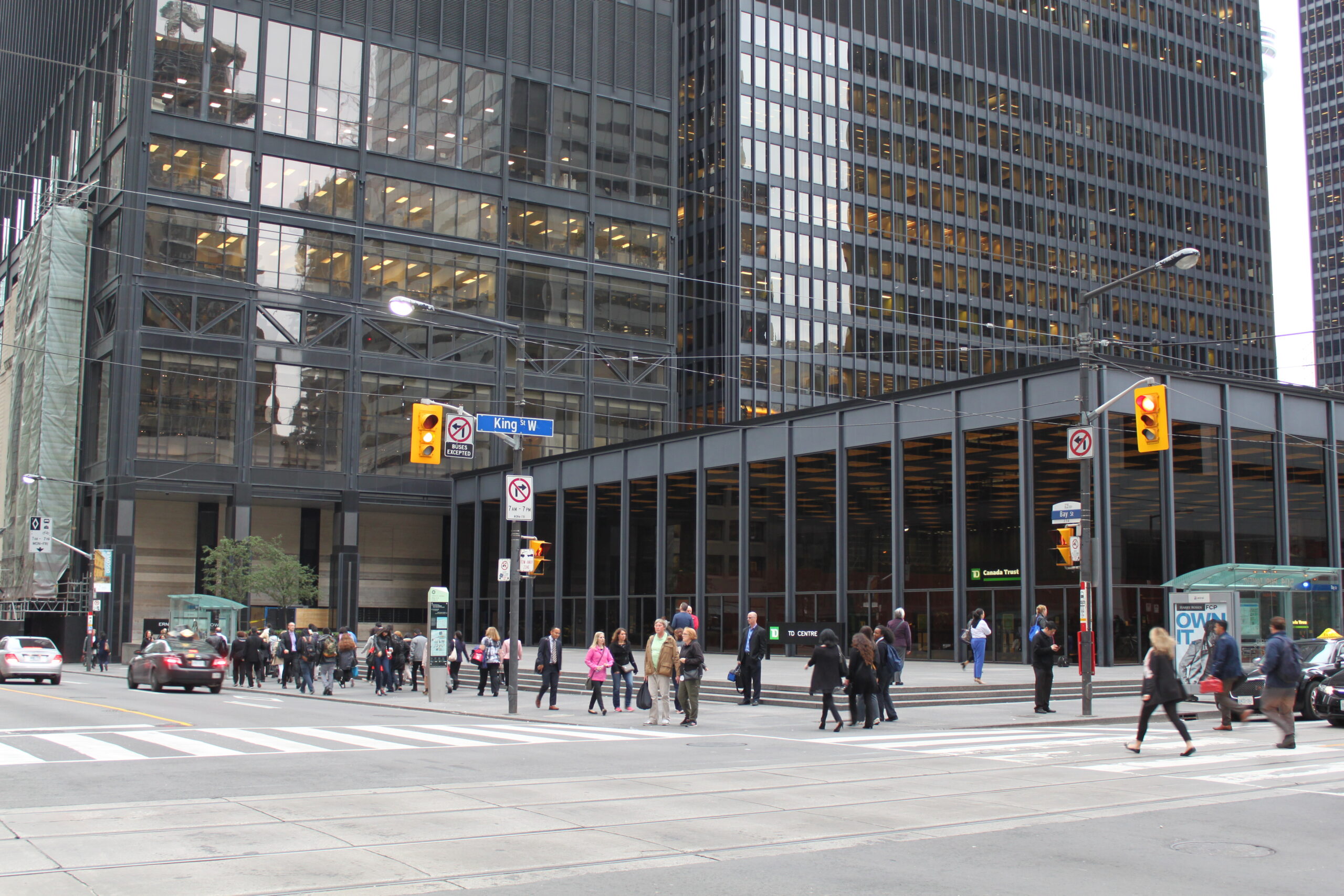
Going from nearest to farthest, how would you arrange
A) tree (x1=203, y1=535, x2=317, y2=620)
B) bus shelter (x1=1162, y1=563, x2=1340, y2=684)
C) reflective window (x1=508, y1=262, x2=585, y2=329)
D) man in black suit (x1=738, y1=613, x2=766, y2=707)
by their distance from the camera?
man in black suit (x1=738, y1=613, x2=766, y2=707) → bus shelter (x1=1162, y1=563, x2=1340, y2=684) → tree (x1=203, y1=535, x2=317, y2=620) → reflective window (x1=508, y1=262, x2=585, y2=329)

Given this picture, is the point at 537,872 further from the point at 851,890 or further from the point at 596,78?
the point at 596,78

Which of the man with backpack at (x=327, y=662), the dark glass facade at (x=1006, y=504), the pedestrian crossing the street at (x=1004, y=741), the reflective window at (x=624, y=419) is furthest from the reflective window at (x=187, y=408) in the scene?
the pedestrian crossing the street at (x=1004, y=741)

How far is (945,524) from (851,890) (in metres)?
30.2

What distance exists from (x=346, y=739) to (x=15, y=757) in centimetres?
471

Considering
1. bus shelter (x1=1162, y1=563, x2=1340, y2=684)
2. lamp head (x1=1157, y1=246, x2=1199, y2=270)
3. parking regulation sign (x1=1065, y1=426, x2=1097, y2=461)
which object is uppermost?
lamp head (x1=1157, y1=246, x2=1199, y2=270)

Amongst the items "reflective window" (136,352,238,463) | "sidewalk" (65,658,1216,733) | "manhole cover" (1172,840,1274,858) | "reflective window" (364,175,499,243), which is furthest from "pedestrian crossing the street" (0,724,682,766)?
"reflective window" (364,175,499,243)

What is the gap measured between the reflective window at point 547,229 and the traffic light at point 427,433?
136ft

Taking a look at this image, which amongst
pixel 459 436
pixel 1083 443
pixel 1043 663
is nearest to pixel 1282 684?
pixel 1043 663

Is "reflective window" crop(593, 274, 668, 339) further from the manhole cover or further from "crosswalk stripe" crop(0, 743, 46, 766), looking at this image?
the manhole cover

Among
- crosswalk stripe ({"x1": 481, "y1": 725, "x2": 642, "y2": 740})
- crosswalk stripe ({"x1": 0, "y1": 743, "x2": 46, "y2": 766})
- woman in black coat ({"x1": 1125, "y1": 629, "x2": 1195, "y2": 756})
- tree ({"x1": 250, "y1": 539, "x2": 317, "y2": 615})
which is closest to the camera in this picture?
crosswalk stripe ({"x1": 0, "y1": 743, "x2": 46, "y2": 766})

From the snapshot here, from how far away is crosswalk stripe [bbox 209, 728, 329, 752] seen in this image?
16.4 meters

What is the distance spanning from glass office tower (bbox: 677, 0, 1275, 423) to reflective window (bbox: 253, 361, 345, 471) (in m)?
39.5

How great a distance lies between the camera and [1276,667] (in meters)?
16.3

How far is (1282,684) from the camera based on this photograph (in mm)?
16234
